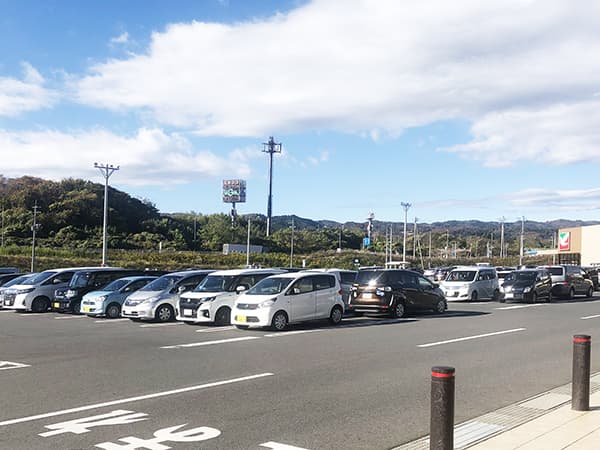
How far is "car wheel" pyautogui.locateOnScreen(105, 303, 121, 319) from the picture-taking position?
22.9 metres

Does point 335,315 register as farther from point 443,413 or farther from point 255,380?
point 443,413

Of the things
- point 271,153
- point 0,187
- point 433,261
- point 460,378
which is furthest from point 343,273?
point 271,153

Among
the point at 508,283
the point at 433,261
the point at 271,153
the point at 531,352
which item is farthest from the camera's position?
the point at 271,153

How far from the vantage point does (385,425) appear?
776 cm

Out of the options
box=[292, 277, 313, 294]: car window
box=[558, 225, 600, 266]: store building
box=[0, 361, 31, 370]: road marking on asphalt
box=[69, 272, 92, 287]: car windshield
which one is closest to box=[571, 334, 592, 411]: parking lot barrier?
box=[0, 361, 31, 370]: road marking on asphalt

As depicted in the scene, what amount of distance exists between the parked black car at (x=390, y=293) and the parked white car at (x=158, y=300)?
5625 millimetres

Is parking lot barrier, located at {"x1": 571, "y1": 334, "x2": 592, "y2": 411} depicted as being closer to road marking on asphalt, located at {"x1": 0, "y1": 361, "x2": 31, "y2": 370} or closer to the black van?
road marking on asphalt, located at {"x1": 0, "y1": 361, "x2": 31, "y2": 370}

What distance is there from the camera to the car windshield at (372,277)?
21.8m

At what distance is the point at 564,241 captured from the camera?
301 feet

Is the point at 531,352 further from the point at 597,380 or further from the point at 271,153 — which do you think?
the point at 271,153

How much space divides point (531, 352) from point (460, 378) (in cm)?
384

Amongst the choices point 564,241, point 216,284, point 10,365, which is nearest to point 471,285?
point 216,284

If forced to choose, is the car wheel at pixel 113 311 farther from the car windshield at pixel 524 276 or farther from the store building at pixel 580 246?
the store building at pixel 580 246

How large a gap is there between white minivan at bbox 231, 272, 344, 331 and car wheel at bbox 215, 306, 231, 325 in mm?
764
